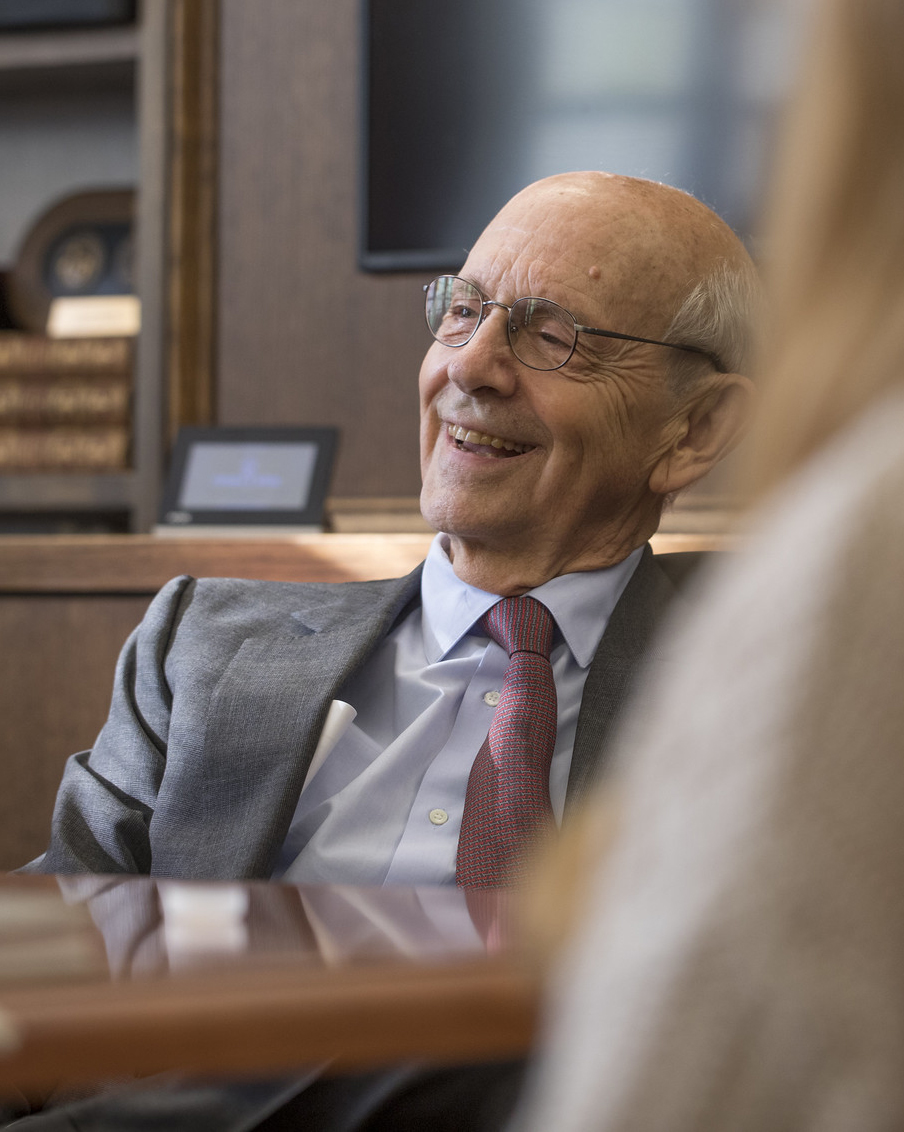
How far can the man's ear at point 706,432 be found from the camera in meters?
1.44

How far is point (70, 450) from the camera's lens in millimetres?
2336

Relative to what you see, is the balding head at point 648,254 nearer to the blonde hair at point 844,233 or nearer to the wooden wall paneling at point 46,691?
the wooden wall paneling at point 46,691

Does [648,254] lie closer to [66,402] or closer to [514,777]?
[514,777]

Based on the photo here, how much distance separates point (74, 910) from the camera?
0.56 m

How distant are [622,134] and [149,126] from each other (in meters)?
0.90

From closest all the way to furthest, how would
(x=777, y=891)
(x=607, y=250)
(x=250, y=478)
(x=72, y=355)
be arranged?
1. (x=777, y=891)
2. (x=607, y=250)
3. (x=250, y=478)
4. (x=72, y=355)

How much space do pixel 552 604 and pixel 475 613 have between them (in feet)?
0.28

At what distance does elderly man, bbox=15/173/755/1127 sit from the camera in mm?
1205

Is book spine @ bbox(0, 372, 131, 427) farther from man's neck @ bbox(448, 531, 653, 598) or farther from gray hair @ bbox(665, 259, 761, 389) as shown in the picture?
gray hair @ bbox(665, 259, 761, 389)

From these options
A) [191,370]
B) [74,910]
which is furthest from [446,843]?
[191,370]

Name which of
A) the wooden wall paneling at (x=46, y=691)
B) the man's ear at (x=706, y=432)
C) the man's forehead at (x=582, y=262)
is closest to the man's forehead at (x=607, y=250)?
the man's forehead at (x=582, y=262)

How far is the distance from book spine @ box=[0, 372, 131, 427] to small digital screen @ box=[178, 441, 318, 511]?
0.27m

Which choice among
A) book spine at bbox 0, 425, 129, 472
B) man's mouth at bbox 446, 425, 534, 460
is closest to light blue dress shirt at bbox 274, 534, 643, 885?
man's mouth at bbox 446, 425, 534, 460

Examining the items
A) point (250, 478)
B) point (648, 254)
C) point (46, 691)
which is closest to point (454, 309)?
point (648, 254)
